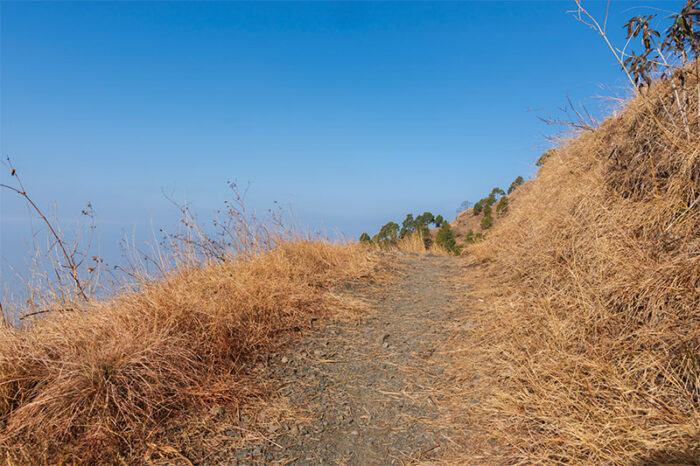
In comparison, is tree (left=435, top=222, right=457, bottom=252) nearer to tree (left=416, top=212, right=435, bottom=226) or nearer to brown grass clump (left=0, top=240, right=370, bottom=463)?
tree (left=416, top=212, right=435, bottom=226)

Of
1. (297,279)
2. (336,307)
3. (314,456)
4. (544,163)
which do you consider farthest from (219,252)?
(544,163)

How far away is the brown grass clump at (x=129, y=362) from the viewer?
192cm

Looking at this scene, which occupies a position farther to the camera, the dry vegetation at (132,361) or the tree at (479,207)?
the tree at (479,207)

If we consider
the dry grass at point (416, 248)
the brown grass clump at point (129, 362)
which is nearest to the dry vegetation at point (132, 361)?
the brown grass clump at point (129, 362)

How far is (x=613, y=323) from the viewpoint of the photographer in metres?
2.40

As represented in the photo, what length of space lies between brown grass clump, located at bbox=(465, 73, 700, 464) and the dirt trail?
418 millimetres

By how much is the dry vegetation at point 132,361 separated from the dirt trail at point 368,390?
15.7 inches

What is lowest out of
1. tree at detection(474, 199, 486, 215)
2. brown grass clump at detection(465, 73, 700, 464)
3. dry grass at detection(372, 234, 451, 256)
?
brown grass clump at detection(465, 73, 700, 464)

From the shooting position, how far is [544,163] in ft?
26.7

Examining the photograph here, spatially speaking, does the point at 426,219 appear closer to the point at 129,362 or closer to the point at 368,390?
the point at 368,390

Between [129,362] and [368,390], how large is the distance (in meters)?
1.63

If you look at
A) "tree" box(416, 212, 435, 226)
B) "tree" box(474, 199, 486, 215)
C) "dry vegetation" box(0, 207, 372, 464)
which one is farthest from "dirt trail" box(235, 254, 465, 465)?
"tree" box(474, 199, 486, 215)

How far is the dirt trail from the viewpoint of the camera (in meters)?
2.09

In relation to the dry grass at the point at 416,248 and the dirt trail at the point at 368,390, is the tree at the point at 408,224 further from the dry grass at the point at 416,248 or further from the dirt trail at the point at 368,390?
the dirt trail at the point at 368,390
